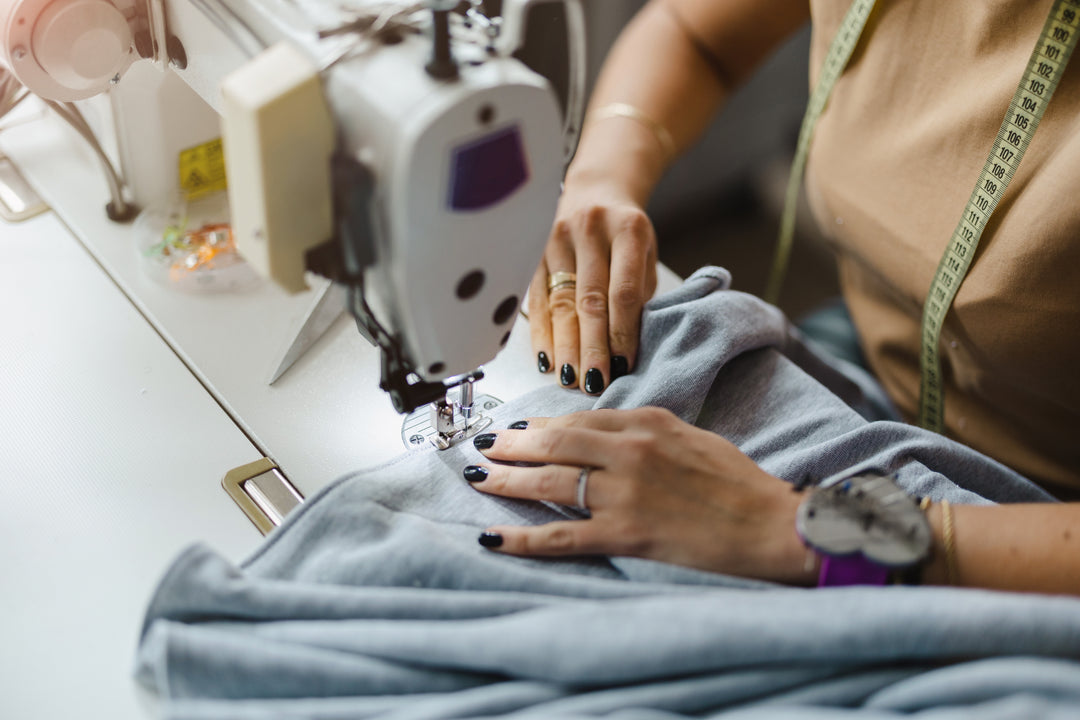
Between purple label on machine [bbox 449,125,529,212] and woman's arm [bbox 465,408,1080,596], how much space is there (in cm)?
22

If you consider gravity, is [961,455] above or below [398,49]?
below

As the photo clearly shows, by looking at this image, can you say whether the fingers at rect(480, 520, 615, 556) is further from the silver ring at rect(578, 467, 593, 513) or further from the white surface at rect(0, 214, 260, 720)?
the white surface at rect(0, 214, 260, 720)

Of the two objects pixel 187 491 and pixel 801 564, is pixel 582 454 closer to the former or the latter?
pixel 801 564

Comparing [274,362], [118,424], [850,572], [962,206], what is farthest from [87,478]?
Result: [962,206]

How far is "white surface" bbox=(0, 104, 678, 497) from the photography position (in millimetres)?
877

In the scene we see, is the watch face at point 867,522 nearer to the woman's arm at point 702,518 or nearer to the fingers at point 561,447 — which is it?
the woman's arm at point 702,518

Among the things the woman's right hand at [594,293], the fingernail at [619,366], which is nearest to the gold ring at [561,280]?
the woman's right hand at [594,293]

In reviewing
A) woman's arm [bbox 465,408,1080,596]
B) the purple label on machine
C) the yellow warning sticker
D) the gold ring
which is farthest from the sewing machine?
the yellow warning sticker

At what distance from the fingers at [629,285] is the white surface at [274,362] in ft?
0.29

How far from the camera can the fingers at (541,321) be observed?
0.95m

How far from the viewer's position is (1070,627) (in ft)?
1.97

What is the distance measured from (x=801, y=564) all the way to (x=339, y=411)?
449 millimetres

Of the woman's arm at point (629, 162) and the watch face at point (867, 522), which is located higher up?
the woman's arm at point (629, 162)

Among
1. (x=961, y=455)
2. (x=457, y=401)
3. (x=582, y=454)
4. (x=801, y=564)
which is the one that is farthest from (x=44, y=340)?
(x=961, y=455)
